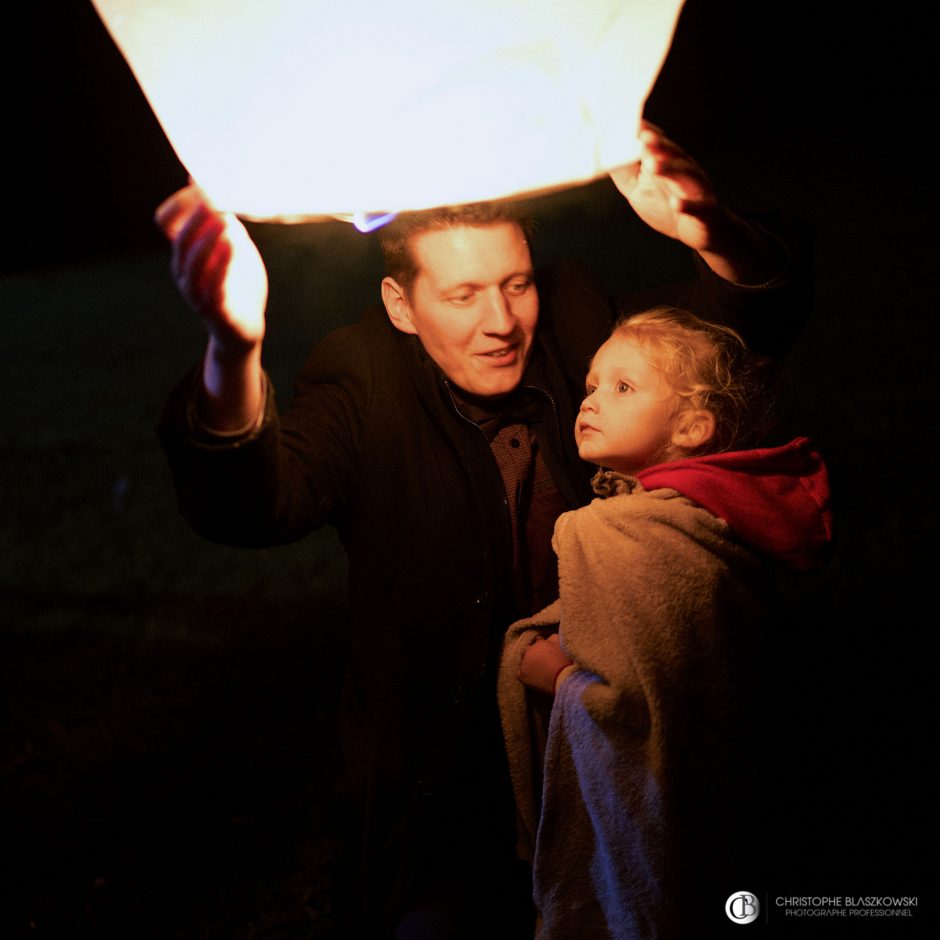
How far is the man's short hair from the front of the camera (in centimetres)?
172

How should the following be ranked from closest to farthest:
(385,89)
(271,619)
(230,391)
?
(385,89) < (230,391) < (271,619)

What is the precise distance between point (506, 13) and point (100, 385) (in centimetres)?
760

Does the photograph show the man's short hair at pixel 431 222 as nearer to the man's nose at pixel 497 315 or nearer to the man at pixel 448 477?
the man at pixel 448 477

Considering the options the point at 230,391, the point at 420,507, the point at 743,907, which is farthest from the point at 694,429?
the point at 743,907

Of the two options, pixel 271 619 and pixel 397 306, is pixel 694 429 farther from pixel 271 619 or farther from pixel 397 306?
pixel 271 619

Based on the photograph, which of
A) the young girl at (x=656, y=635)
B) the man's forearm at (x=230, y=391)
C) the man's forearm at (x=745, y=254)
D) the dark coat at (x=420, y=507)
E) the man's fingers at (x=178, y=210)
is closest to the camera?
the man's fingers at (x=178, y=210)

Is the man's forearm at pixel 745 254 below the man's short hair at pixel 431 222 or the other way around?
below

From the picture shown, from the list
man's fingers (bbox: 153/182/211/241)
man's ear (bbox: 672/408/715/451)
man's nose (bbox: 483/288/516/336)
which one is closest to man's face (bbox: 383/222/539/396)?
man's nose (bbox: 483/288/516/336)

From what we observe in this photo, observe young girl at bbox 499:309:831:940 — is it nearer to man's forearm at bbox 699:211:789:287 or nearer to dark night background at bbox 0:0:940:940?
man's forearm at bbox 699:211:789:287

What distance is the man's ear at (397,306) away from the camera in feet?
6.25

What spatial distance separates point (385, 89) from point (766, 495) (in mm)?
1012

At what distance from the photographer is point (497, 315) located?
1.75m

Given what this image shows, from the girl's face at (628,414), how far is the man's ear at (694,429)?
13 millimetres

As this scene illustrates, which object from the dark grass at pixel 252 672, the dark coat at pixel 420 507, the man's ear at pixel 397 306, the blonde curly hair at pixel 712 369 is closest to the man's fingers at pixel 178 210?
the dark coat at pixel 420 507
